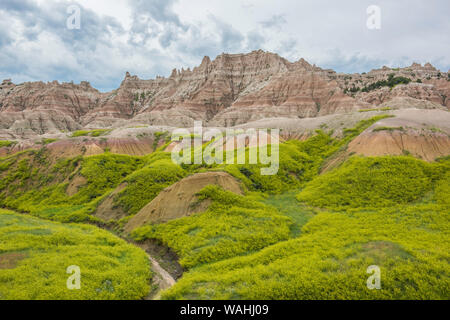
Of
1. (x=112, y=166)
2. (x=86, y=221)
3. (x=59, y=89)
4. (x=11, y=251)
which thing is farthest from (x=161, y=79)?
(x=11, y=251)

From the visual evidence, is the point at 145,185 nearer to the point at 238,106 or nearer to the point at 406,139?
the point at 406,139

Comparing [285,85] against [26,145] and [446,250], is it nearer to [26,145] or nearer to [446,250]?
[26,145]

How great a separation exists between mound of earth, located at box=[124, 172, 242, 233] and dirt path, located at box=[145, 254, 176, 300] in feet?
21.3

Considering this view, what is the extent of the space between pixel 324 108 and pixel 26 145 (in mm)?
Result: 93107

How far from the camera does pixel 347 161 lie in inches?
1053

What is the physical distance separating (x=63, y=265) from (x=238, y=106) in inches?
3800

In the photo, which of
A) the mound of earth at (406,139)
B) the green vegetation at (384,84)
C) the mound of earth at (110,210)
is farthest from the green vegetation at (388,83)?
the mound of earth at (110,210)

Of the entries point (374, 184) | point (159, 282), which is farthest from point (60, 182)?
point (374, 184)

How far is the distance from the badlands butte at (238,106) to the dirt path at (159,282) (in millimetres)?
24520

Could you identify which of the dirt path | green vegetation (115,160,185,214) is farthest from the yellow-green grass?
green vegetation (115,160,185,214)

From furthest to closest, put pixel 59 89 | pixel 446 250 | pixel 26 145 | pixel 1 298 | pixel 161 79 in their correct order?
pixel 161 79 → pixel 59 89 → pixel 26 145 → pixel 446 250 → pixel 1 298

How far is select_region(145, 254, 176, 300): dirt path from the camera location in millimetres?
11412

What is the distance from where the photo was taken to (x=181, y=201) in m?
21.5

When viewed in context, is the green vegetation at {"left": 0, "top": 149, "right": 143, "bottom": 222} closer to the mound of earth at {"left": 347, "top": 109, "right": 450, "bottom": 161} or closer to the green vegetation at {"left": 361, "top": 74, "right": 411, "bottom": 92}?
the mound of earth at {"left": 347, "top": 109, "right": 450, "bottom": 161}
